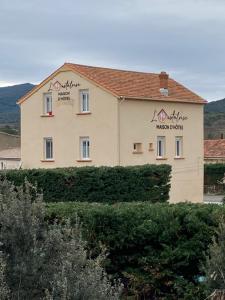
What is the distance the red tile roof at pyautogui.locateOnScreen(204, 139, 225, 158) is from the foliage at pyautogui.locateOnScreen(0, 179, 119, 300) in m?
50.3

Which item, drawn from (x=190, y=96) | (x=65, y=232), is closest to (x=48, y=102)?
(x=190, y=96)

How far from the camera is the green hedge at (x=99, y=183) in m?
23.9

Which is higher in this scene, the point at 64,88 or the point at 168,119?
the point at 64,88

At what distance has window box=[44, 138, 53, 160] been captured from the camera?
39812 mm

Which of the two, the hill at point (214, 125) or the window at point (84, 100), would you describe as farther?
the hill at point (214, 125)

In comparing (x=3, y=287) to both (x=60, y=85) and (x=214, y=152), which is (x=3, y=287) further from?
(x=214, y=152)

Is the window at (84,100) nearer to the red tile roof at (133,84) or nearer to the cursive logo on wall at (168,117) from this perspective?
the red tile roof at (133,84)

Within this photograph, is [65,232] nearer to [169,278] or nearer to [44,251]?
[44,251]

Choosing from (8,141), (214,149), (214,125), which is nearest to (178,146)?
(214,149)

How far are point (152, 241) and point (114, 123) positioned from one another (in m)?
27.1

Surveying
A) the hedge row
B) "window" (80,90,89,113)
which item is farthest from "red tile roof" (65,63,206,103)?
the hedge row

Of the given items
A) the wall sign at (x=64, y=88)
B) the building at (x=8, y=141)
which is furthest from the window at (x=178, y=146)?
the building at (x=8, y=141)

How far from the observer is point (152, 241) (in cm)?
896

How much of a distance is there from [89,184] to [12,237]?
19.3 m
